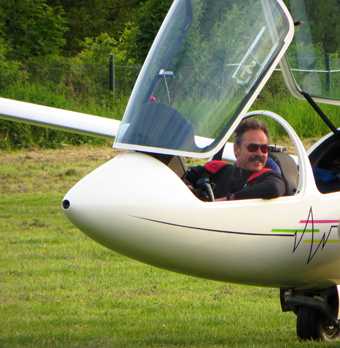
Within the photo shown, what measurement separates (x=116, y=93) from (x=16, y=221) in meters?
10.3

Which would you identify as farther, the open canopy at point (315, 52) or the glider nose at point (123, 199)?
the open canopy at point (315, 52)

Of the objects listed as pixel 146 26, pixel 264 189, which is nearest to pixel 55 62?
pixel 146 26

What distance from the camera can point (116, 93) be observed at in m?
23.9

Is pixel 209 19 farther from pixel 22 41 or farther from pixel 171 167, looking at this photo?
pixel 22 41

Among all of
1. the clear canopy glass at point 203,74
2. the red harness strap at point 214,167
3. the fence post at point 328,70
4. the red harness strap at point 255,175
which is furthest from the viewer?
the fence post at point 328,70

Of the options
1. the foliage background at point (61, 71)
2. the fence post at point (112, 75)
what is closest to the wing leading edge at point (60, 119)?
the foliage background at point (61, 71)

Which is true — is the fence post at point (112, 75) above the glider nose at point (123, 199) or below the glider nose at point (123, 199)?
below

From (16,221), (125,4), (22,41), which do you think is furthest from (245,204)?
(125,4)

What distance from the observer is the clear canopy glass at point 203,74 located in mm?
6859

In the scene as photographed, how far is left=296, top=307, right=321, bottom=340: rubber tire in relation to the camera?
8.06 m

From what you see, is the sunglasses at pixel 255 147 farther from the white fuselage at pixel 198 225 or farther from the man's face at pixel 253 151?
the white fuselage at pixel 198 225

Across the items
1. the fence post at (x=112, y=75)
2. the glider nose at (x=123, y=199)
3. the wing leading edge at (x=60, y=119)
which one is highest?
the glider nose at (x=123, y=199)

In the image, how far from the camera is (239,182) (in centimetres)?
706

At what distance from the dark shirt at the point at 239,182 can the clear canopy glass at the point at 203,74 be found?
33cm
